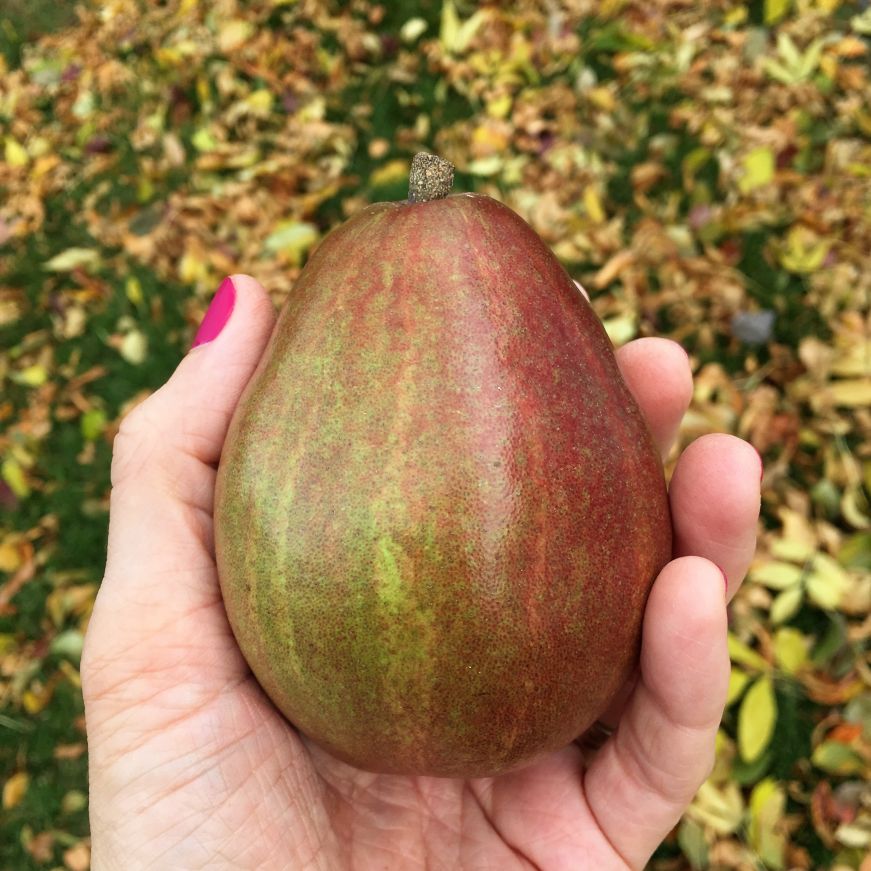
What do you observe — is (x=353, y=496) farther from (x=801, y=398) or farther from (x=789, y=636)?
(x=801, y=398)

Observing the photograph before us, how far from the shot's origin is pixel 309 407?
1.90 metres

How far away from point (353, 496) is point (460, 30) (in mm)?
3412

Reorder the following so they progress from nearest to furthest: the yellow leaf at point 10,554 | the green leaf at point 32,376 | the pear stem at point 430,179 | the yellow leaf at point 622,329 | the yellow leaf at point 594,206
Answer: the pear stem at point 430,179
the yellow leaf at point 622,329
the yellow leaf at point 10,554
the yellow leaf at point 594,206
the green leaf at point 32,376

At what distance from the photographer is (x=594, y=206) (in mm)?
3979

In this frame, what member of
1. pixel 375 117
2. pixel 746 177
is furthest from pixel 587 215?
pixel 375 117

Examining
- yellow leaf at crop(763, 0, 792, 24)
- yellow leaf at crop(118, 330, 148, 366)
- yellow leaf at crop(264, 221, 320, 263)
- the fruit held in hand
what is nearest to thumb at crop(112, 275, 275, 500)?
the fruit held in hand

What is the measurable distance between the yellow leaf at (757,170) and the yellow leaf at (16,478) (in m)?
3.23

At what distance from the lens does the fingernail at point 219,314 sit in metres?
2.49

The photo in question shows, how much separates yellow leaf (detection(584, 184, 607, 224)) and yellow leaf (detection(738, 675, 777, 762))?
1962mm

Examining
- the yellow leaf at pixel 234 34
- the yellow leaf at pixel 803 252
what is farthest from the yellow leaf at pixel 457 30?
the yellow leaf at pixel 803 252

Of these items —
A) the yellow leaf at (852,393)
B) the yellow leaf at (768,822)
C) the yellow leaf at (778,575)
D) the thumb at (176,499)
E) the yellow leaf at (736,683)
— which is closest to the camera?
the thumb at (176,499)

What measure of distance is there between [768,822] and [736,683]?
0.42m

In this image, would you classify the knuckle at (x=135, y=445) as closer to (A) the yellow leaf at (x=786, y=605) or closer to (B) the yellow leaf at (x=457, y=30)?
(A) the yellow leaf at (x=786, y=605)

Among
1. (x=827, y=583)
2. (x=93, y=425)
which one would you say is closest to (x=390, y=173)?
(x=93, y=425)
